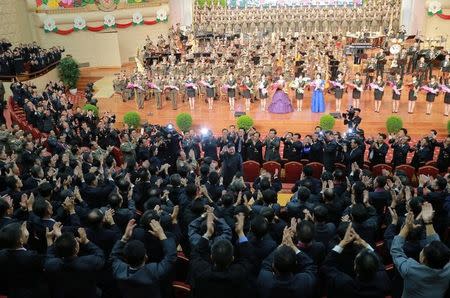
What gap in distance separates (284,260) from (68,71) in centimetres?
2075

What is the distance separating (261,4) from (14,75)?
52.7 ft

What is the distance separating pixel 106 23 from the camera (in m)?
25.6

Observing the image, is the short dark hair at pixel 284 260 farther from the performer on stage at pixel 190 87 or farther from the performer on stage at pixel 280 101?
the performer on stage at pixel 190 87

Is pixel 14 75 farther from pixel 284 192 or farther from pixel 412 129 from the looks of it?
pixel 412 129

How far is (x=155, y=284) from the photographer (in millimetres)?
4348

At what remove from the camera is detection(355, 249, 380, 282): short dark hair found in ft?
12.9

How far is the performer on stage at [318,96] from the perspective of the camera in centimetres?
1633

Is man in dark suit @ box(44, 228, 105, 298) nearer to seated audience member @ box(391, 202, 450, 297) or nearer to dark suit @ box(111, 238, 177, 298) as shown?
dark suit @ box(111, 238, 177, 298)

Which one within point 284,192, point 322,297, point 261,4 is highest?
point 261,4

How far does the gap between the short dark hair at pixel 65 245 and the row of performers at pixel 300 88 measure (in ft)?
42.1

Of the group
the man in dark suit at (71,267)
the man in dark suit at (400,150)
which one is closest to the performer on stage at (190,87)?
the man in dark suit at (400,150)

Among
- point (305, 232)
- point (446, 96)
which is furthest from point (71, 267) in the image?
point (446, 96)

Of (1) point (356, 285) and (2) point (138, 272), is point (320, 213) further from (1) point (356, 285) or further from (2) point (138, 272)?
(2) point (138, 272)

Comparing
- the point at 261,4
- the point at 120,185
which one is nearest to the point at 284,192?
the point at 120,185
